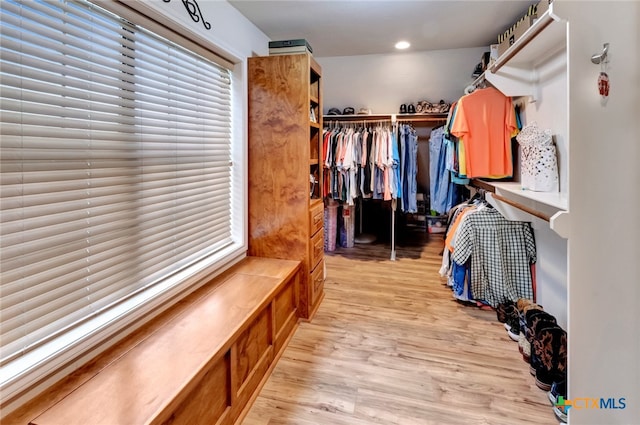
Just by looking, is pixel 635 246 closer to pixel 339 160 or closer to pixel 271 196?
pixel 271 196

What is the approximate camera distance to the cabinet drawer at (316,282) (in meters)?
2.52

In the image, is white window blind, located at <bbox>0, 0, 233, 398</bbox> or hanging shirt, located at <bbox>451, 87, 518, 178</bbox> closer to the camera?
white window blind, located at <bbox>0, 0, 233, 398</bbox>

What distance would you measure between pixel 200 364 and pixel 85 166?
896 mm

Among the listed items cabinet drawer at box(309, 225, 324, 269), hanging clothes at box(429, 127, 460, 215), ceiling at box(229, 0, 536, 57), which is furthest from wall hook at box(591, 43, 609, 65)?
hanging clothes at box(429, 127, 460, 215)

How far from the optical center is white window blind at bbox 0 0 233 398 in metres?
1.07

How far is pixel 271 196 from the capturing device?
2.46 m

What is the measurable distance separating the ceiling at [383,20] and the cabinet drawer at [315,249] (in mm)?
1750

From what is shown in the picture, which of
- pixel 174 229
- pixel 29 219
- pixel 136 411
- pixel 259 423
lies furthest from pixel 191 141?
pixel 259 423

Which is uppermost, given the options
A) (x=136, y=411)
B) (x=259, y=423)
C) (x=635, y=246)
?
(x=635, y=246)

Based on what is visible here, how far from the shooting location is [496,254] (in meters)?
2.54

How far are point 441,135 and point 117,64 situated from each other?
3.19 metres

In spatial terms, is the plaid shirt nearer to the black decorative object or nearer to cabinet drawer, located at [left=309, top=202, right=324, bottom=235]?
cabinet drawer, located at [left=309, top=202, right=324, bottom=235]

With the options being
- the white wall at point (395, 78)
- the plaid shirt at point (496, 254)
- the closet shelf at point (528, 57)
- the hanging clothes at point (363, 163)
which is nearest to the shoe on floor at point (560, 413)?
the plaid shirt at point (496, 254)

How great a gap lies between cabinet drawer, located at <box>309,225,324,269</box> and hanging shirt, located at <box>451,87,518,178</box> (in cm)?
142
